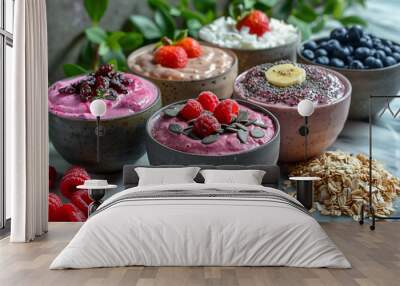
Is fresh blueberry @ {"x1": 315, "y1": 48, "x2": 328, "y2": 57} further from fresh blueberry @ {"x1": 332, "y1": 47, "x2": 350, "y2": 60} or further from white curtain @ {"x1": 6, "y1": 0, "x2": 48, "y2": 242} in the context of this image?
white curtain @ {"x1": 6, "y1": 0, "x2": 48, "y2": 242}

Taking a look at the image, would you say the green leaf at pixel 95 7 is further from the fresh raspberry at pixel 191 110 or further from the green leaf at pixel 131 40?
the fresh raspberry at pixel 191 110

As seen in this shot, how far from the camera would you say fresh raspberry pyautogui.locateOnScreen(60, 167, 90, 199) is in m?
4.50

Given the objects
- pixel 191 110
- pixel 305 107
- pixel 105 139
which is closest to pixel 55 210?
pixel 105 139

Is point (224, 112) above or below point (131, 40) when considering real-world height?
below

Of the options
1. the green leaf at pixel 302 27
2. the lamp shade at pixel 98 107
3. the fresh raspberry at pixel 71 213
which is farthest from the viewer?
the green leaf at pixel 302 27

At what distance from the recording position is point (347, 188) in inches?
178

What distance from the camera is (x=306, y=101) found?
4.50 meters

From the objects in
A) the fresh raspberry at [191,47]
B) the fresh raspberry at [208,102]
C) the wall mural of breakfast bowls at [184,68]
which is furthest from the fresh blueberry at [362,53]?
the fresh raspberry at [208,102]

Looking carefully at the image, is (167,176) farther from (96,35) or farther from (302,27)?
(302,27)

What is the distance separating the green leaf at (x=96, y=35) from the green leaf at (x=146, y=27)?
251mm

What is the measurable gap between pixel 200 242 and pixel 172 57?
211 centimetres

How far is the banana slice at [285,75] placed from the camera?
476 centimetres

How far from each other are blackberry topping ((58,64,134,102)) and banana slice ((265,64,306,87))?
88cm

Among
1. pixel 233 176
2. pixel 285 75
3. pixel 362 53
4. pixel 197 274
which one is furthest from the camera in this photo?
pixel 362 53
